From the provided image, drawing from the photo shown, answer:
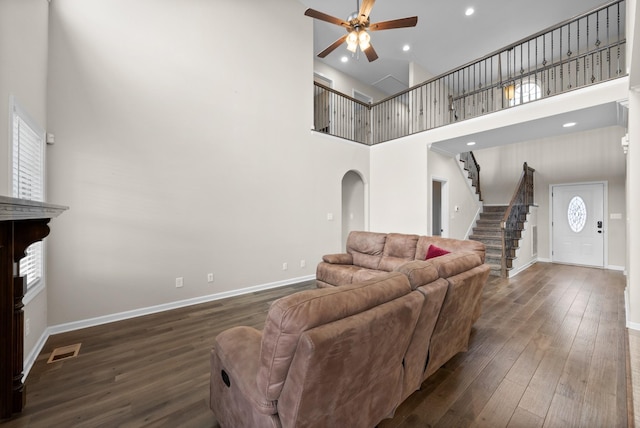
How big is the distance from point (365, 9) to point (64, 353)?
188 inches

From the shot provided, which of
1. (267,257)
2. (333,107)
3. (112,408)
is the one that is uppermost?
(333,107)

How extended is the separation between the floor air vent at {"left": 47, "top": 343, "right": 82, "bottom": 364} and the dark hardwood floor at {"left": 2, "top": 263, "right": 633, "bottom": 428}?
55mm

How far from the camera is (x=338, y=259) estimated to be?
434 centimetres

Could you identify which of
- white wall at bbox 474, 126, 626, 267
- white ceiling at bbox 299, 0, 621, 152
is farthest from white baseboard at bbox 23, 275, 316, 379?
white wall at bbox 474, 126, 626, 267

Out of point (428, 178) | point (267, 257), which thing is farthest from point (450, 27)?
point (267, 257)

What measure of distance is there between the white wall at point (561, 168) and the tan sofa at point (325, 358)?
7203 mm

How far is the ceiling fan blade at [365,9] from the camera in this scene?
10.1 feet

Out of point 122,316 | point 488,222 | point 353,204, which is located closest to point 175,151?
point 122,316

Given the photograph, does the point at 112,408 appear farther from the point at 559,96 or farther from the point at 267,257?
the point at 559,96

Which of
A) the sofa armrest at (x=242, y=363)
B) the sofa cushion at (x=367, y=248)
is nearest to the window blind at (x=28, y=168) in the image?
the sofa armrest at (x=242, y=363)

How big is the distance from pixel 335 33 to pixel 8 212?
6.63 m

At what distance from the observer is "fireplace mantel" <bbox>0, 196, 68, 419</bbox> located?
60.4 inches

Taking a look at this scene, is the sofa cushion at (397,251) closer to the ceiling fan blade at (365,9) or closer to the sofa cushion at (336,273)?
the sofa cushion at (336,273)

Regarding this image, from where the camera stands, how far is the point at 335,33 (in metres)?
6.02
